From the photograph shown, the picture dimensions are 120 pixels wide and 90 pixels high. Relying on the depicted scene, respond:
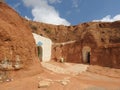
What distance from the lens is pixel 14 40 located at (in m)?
9.19

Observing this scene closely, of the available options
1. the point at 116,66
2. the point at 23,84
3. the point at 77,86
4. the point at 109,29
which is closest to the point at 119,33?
the point at 109,29

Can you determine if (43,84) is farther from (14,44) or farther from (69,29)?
(69,29)

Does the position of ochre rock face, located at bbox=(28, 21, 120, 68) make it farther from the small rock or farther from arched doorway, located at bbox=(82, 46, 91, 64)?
the small rock

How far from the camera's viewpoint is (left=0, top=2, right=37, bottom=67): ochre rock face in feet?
28.7

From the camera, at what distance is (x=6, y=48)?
8.74m

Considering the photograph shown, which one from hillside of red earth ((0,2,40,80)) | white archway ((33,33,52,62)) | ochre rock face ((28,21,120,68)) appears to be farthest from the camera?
ochre rock face ((28,21,120,68))

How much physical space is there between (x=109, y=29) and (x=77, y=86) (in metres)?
23.5

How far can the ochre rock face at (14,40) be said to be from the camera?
28.7ft

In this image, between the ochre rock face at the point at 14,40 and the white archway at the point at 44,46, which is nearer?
the ochre rock face at the point at 14,40

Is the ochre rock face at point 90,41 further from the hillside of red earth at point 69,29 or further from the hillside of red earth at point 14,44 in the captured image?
the hillside of red earth at point 14,44

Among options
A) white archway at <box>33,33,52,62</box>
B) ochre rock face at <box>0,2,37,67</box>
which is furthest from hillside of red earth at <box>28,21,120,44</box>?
ochre rock face at <box>0,2,37,67</box>

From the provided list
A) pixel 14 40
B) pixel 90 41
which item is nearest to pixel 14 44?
pixel 14 40

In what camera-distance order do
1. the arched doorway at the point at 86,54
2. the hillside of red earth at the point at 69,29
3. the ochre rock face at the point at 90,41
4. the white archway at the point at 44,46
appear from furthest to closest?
1. the hillside of red earth at the point at 69,29
2. the arched doorway at the point at 86,54
3. the ochre rock face at the point at 90,41
4. the white archway at the point at 44,46

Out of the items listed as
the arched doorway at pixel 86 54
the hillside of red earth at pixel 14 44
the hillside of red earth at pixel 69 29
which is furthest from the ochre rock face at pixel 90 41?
the hillside of red earth at pixel 14 44
